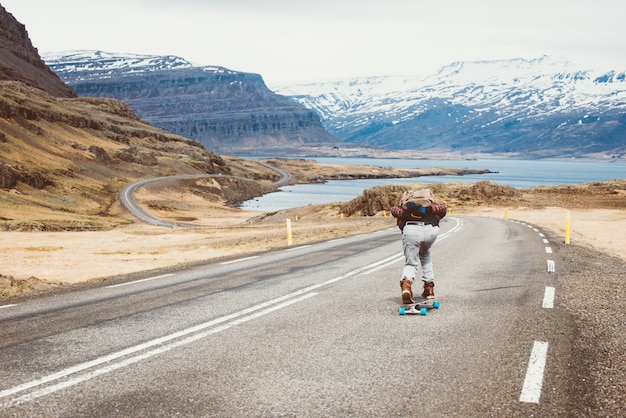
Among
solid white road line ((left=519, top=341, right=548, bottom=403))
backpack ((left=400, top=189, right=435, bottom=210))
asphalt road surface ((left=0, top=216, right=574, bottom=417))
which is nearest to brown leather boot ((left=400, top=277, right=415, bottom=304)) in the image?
asphalt road surface ((left=0, top=216, right=574, bottom=417))

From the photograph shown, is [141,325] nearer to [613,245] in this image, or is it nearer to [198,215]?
[613,245]

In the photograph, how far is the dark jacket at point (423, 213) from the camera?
9.30 metres

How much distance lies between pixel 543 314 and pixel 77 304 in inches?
313

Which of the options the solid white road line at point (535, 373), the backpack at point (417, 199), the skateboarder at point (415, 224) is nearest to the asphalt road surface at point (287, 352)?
the solid white road line at point (535, 373)

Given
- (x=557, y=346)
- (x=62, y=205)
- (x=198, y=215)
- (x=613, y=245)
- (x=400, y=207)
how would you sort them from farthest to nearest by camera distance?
(x=198, y=215), (x=62, y=205), (x=613, y=245), (x=400, y=207), (x=557, y=346)

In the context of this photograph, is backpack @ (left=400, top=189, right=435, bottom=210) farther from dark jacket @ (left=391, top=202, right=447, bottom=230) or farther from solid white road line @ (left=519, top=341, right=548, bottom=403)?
solid white road line @ (left=519, top=341, right=548, bottom=403)

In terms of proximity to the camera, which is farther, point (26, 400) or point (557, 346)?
point (557, 346)

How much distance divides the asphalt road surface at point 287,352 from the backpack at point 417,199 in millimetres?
1690

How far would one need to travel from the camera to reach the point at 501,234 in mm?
29000

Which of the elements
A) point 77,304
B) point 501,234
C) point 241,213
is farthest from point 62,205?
point 77,304

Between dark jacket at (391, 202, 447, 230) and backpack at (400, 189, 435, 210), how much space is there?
0.05 m

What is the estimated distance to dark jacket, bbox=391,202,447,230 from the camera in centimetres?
930

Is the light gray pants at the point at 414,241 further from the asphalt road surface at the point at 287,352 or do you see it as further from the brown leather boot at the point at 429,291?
the asphalt road surface at the point at 287,352

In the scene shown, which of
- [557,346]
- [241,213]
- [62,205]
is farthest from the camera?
[241,213]
